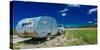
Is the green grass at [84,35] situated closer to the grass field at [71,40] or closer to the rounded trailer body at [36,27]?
the grass field at [71,40]

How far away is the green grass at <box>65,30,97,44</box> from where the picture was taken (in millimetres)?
1623

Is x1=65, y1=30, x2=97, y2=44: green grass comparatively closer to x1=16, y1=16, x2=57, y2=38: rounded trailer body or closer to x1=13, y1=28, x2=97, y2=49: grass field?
x1=13, y1=28, x2=97, y2=49: grass field

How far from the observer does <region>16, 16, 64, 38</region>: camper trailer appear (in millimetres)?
1451

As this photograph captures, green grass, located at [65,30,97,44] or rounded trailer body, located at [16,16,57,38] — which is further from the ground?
rounded trailer body, located at [16,16,57,38]

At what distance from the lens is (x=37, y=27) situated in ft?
4.91

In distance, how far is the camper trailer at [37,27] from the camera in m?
1.45

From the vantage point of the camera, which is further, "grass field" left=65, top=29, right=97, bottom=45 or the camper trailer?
"grass field" left=65, top=29, right=97, bottom=45

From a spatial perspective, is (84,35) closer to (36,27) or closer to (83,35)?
(83,35)

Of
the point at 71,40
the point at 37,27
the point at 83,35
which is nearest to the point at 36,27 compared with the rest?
the point at 37,27

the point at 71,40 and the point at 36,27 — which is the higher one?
the point at 36,27

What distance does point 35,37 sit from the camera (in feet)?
4.89

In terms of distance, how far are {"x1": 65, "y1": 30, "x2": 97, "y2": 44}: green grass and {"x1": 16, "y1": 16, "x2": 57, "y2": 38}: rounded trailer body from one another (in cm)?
16

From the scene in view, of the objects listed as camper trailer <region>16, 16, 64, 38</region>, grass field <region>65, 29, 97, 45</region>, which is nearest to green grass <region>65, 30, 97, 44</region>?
grass field <region>65, 29, 97, 45</region>

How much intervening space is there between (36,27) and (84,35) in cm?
49
